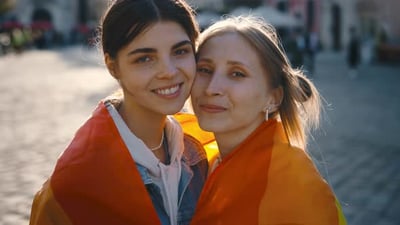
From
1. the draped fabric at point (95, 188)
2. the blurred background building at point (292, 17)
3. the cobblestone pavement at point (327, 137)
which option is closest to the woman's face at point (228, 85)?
the draped fabric at point (95, 188)

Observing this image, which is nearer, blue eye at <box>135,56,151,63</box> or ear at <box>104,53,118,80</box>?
blue eye at <box>135,56,151,63</box>

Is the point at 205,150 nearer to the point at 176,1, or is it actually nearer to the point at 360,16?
the point at 176,1

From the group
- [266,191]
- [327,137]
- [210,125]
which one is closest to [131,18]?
[210,125]

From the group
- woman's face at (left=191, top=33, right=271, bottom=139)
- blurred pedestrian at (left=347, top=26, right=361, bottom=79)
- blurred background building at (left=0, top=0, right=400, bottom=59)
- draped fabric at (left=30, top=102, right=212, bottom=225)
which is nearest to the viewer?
draped fabric at (left=30, top=102, right=212, bottom=225)

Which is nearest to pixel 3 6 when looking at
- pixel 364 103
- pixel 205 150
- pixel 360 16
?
pixel 360 16

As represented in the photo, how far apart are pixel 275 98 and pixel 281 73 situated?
134 mm

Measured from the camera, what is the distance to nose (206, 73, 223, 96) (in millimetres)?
2531

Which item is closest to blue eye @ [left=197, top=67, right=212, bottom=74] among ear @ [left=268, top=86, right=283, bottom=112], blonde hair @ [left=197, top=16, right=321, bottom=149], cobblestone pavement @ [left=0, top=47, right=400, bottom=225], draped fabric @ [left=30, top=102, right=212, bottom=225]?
blonde hair @ [left=197, top=16, right=321, bottom=149]

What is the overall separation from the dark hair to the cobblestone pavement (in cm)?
84

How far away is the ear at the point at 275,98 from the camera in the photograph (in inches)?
108

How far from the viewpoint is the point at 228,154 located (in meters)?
2.61

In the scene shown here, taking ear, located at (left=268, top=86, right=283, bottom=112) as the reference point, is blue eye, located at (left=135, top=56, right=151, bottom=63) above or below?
above

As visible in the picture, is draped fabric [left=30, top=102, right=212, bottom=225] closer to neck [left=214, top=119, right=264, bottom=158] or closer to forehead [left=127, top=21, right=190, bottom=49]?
forehead [left=127, top=21, right=190, bottom=49]

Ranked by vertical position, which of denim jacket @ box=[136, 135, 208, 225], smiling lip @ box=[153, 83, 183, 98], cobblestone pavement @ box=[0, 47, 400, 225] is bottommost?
cobblestone pavement @ box=[0, 47, 400, 225]
